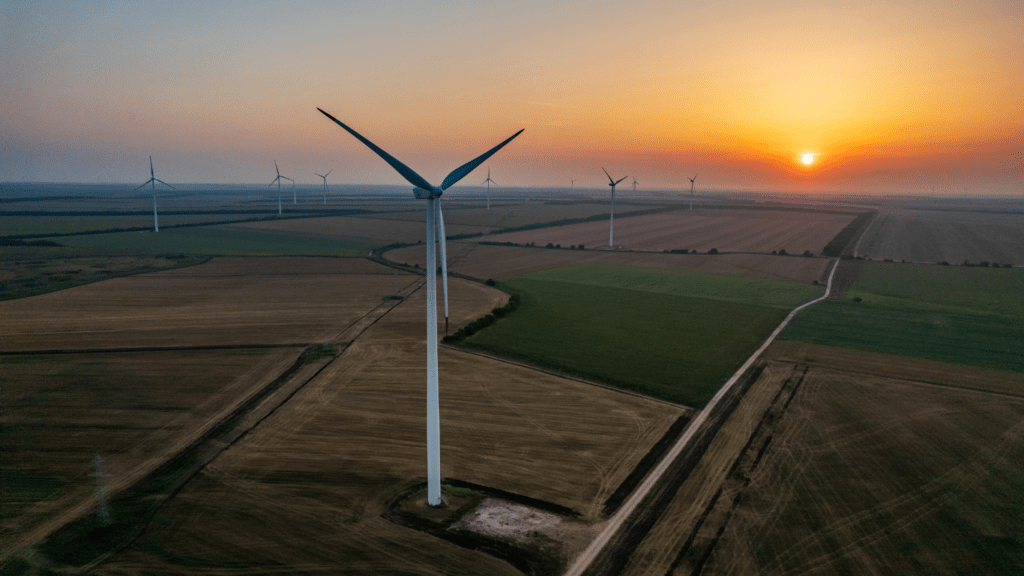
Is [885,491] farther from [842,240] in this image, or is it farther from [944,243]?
[944,243]

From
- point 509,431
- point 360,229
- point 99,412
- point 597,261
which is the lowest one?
point 509,431

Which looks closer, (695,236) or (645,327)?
(645,327)

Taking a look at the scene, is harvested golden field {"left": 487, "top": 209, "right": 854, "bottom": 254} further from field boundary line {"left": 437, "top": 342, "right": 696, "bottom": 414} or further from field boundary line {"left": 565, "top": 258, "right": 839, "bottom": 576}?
field boundary line {"left": 565, "top": 258, "right": 839, "bottom": 576}

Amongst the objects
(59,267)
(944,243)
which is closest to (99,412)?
(59,267)

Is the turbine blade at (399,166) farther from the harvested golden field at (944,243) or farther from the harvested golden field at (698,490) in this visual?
the harvested golden field at (944,243)

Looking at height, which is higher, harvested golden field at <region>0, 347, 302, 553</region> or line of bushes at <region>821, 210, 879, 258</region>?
line of bushes at <region>821, 210, 879, 258</region>

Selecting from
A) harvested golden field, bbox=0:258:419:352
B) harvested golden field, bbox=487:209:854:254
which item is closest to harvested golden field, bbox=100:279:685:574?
harvested golden field, bbox=0:258:419:352

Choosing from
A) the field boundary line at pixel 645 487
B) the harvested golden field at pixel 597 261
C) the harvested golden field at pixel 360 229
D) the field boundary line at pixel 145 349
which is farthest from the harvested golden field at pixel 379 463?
the harvested golden field at pixel 360 229
